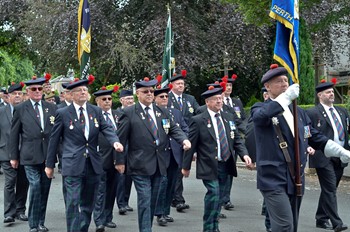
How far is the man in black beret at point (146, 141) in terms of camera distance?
27.3 ft

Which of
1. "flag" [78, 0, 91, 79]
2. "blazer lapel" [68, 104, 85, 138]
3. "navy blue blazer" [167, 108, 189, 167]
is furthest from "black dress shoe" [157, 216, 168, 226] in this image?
"flag" [78, 0, 91, 79]

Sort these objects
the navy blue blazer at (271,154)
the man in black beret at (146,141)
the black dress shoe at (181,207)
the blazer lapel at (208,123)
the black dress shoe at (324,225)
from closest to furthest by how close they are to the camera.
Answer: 1. the navy blue blazer at (271,154)
2. the man in black beret at (146,141)
3. the blazer lapel at (208,123)
4. the black dress shoe at (324,225)
5. the black dress shoe at (181,207)

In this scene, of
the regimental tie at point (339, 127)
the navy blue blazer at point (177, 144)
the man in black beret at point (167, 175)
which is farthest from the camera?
the navy blue blazer at point (177, 144)

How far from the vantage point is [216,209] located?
28.2 feet

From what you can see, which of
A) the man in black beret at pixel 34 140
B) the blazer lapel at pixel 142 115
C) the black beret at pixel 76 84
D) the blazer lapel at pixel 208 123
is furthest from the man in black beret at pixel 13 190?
the blazer lapel at pixel 208 123

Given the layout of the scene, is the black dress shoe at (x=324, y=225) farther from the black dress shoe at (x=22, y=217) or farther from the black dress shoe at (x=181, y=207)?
the black dress shoe at (x=22, y=217)

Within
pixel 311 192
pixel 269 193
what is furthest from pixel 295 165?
pixel 311 192

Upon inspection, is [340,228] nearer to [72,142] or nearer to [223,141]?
[223,141]

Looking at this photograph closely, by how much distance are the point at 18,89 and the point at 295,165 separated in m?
6.15

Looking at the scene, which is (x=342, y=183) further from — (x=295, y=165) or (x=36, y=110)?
(x=295, y=165)

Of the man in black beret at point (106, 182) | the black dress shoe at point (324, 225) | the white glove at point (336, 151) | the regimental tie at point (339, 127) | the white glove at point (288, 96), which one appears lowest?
the black dress shoe at point (324, 225)

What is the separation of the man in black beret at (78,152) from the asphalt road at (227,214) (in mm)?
1308

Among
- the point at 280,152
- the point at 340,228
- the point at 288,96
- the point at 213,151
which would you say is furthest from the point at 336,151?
the point at 340,228

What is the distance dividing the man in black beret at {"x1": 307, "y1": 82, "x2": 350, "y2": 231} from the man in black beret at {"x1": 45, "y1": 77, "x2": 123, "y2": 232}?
120 inches
